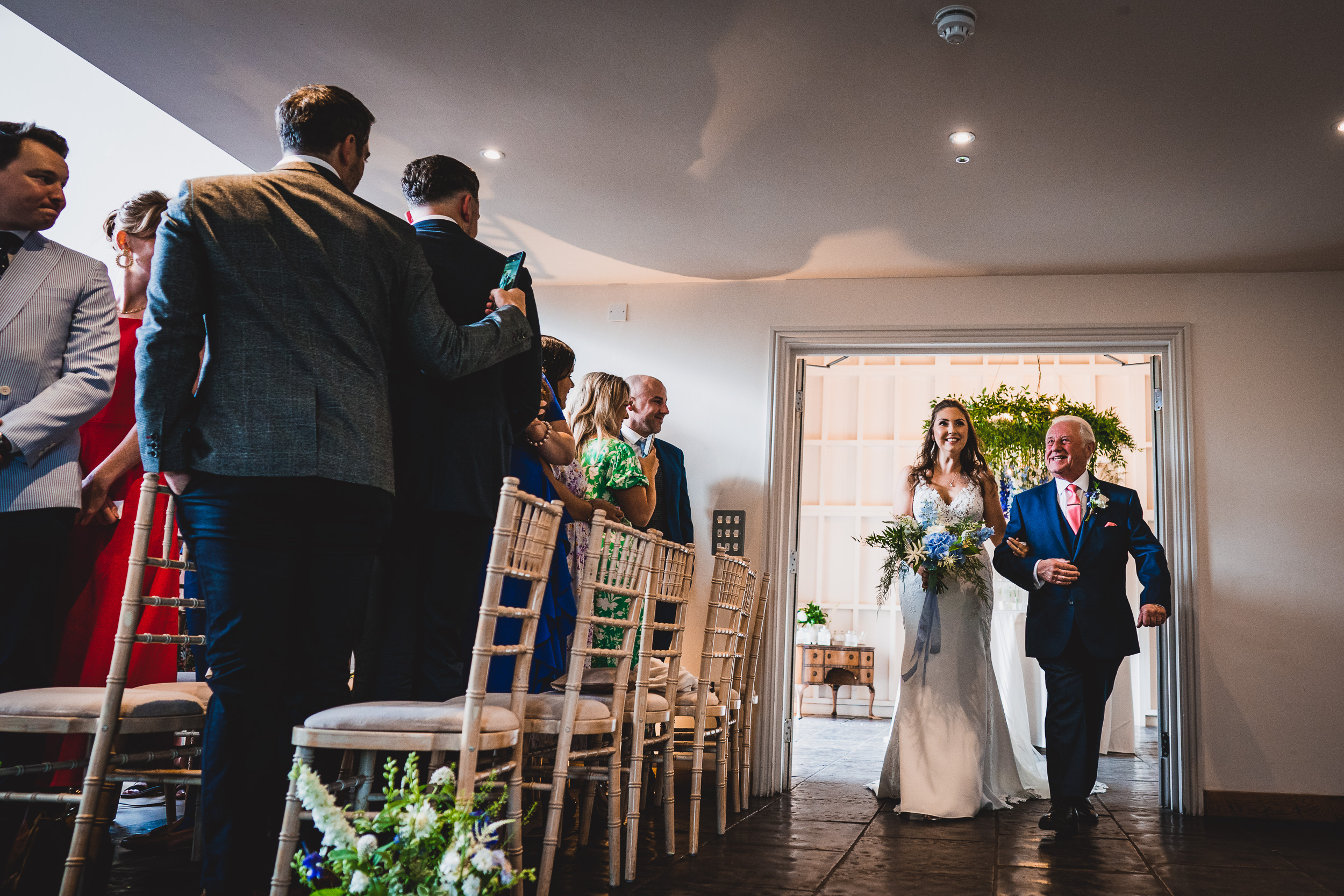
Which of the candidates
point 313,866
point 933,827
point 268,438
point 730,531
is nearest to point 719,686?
point 933,827

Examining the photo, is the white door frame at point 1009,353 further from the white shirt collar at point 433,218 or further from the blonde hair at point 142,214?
the blonde hair at point 142,214

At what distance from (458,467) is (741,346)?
10.8 ft

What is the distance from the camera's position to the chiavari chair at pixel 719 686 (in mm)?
3348

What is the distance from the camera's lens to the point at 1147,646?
8.66 m

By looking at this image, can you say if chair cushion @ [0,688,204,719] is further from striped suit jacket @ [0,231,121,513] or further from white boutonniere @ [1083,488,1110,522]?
white boutonniere @ [1083,488,1110,522]

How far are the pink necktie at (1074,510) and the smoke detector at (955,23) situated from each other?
2.08 meters

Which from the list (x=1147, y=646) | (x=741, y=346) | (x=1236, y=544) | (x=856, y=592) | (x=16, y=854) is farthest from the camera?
(x=856, y=592)

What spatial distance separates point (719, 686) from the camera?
12.4 ft

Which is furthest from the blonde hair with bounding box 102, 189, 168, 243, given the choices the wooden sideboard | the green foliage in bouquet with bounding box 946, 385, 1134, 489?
the wooden sideboard

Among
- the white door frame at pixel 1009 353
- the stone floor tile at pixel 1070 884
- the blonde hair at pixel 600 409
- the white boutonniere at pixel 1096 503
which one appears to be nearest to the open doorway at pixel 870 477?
the white door frame at pixel 1009 353

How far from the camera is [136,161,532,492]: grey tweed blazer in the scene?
1.83 metres

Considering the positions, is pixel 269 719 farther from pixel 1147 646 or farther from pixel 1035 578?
pixel 1147 646

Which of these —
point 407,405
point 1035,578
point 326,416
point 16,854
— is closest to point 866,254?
point 1035,578

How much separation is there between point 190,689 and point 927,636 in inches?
122
